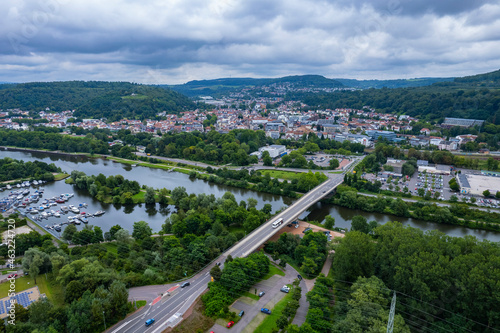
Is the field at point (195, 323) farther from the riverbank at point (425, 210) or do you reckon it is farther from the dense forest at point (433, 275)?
the riverbank at point (425, 210)

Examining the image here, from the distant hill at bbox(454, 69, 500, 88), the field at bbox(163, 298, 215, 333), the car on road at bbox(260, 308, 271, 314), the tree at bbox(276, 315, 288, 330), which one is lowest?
the car on road at bbox(260, 308, 271, 314)

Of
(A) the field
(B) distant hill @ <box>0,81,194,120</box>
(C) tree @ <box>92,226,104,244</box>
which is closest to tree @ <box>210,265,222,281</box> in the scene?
(A) the field

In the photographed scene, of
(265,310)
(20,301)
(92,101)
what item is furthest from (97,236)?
(92,101)

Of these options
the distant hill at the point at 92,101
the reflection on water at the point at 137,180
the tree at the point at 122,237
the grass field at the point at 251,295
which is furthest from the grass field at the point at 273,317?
the distant hill at the point at 92,101

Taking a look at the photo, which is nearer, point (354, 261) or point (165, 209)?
point (354, 261)

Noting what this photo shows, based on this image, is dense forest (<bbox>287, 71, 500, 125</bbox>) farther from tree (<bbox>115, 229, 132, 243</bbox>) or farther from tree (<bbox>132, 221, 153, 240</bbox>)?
tree (<bbox>115, 229, 132, 243</bbox>)

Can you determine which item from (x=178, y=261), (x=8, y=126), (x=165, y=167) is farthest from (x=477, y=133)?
(x=8, y=126)

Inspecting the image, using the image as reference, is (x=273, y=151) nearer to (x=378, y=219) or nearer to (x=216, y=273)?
(x=378, y=219)
